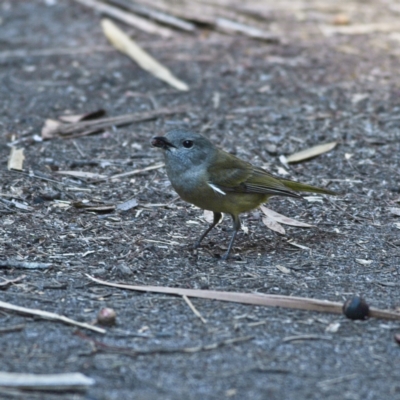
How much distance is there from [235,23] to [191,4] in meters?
1.37

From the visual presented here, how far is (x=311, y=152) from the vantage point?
8.09 metres

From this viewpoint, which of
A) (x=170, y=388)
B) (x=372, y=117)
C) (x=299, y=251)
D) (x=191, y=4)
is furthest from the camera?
(x=191, y=4)

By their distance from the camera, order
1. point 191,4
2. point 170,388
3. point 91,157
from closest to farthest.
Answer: point 170,388, point 91,157, point 191,4

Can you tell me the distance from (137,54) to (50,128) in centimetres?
274

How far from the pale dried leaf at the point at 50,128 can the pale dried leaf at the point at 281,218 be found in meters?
2.67

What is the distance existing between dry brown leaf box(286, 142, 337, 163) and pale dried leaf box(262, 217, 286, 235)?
4.34 feet

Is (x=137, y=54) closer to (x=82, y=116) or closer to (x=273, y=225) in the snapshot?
(x=82, y=116)

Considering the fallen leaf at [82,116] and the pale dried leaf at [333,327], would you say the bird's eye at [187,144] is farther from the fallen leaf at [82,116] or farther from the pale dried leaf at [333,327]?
the fallen leaf at [82,116]

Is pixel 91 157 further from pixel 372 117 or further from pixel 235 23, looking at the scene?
pixel 235 23

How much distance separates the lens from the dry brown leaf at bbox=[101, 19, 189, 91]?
10.1 meters

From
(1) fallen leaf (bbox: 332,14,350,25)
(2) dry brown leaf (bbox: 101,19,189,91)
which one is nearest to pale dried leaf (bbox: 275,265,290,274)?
(2) dry brown leaf (bbox: 101,19,189,91)

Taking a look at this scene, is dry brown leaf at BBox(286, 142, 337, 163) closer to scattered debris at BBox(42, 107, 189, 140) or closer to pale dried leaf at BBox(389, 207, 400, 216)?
pale dried leaf at BBox(389, 207, 400, 216)

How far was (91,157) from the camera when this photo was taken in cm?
789

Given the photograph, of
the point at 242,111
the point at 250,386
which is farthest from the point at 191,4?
the point at 250,386
